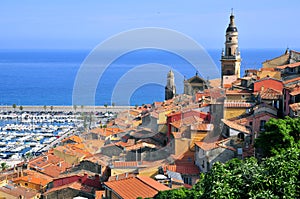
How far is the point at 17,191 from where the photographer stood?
1903cm

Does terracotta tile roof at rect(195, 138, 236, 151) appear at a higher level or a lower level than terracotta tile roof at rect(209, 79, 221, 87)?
lower

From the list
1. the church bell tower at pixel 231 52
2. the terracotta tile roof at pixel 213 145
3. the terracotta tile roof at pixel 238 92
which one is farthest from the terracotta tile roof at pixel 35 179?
the church bell tower at pixel 231 52

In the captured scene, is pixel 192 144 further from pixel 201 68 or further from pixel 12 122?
pixel 12 122

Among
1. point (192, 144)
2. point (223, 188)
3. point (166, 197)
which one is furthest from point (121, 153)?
point (223, 188)

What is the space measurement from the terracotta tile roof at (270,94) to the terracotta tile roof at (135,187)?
6802mm

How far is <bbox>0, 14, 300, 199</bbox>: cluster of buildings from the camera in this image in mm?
15164

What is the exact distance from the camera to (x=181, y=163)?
16.9 meters

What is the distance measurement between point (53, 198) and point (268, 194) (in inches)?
471

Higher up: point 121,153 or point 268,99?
point 268,99

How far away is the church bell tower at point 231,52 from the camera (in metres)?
29.5

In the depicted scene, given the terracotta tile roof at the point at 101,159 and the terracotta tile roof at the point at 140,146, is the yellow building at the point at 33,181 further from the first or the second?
the terracotta tile roof at the point at 140,146

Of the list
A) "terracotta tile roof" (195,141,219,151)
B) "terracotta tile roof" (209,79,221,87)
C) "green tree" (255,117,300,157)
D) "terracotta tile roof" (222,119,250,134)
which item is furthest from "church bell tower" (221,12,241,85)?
"green tree" (255,117,300,157)

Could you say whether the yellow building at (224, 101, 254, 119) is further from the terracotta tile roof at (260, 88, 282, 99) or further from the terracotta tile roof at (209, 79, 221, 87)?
the terracotta tile roof at (209, 79, 221, 87)

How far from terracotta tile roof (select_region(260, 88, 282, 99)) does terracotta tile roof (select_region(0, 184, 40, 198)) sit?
970 cm
